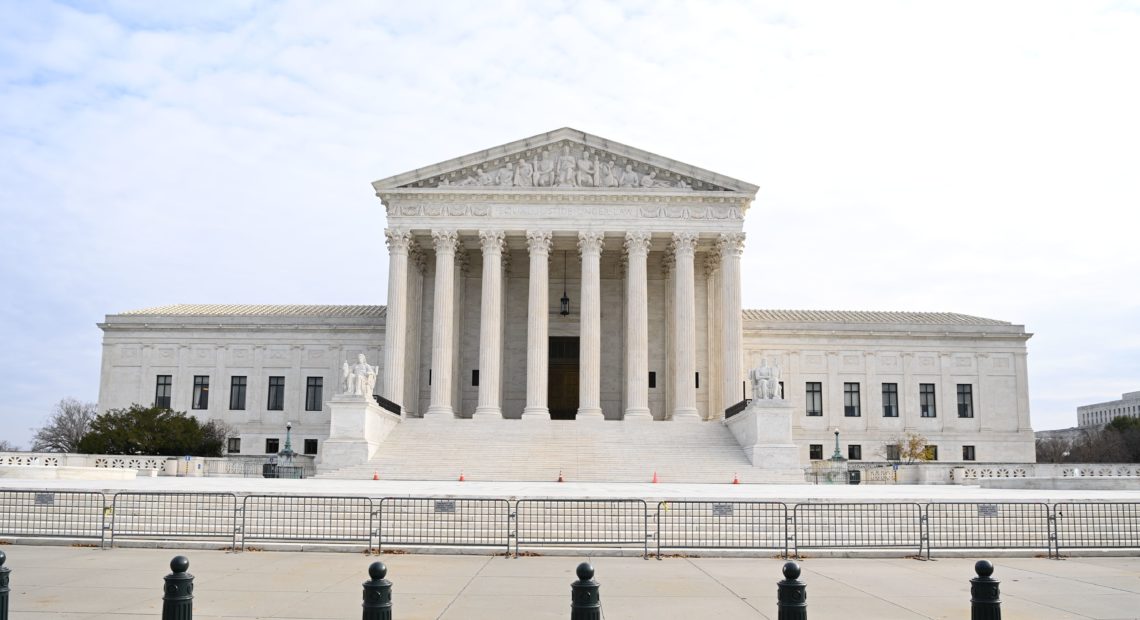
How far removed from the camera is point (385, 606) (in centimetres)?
819

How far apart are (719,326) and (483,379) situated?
1451 cm

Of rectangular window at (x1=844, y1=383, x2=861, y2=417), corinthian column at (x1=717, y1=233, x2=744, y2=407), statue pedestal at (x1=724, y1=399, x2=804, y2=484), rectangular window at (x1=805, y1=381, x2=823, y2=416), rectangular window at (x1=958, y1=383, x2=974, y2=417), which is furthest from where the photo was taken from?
rectangular window at (x1=958, y1=383, x2=974, y2=417)

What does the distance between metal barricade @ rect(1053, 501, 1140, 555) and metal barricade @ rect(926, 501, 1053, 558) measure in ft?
1.07

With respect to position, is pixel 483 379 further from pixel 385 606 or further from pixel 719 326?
pixel 385 606

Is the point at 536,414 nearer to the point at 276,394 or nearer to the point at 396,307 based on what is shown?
the point at 396,307

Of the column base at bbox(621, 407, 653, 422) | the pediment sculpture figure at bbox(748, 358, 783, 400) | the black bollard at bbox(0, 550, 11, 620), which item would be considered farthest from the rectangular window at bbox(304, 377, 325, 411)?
the black bollard at bbox(0, 550, 11, 620)

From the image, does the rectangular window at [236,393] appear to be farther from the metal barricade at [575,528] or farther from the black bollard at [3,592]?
the black bollard at [3,592]

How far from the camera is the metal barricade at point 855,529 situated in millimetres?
18359

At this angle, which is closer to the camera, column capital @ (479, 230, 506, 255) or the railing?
the railing

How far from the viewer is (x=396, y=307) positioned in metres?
55.7

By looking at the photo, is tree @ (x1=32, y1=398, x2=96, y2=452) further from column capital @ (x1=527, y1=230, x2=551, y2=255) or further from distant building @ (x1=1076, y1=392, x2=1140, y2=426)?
distant building @ (x1=1076, y1=392, x2=1140, y2=426)

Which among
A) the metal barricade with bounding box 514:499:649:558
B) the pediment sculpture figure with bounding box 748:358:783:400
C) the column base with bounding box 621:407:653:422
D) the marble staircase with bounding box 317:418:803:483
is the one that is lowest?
the metal barricade with bounding box 514:499:649:558

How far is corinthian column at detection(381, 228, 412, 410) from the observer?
55562 millimetres

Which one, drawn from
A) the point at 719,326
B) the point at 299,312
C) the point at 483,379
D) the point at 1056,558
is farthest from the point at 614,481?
the point at 299,312
